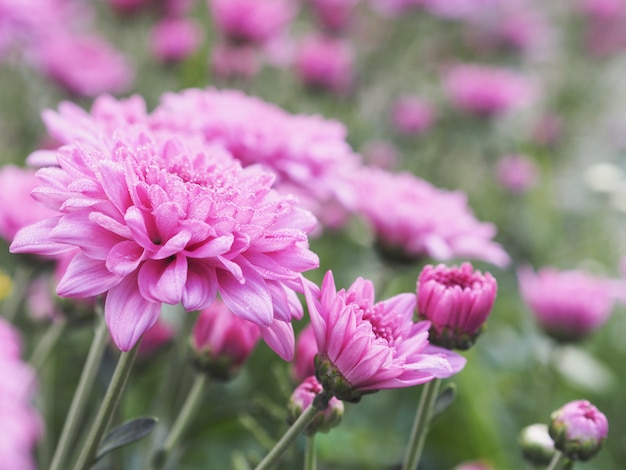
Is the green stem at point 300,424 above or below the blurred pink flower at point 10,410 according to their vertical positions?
above

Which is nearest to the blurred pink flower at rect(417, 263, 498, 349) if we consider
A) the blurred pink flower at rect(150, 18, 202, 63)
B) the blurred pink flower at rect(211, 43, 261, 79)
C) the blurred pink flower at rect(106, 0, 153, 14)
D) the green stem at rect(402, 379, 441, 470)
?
the green stem at rect(402, 379, 441, 470)

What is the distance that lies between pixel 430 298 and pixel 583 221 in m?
1.13

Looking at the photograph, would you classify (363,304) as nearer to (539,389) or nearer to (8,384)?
(8,384)

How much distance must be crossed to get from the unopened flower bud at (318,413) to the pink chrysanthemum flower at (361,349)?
0.13 feet

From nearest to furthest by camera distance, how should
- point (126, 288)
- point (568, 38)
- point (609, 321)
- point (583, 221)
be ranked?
1. point (126, 288)
2. point (609, 321)
3. point (583, 221)
4. point (568, 38)

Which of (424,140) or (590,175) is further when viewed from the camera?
(424,140)

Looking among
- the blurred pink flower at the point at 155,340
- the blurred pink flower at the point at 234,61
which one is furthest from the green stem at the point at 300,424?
the blurred pink flower at the point at 234,61

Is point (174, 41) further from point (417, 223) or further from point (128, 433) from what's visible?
point (128, 433)

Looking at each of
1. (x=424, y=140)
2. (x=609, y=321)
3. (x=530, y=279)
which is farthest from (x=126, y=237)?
(x=424, y=140)

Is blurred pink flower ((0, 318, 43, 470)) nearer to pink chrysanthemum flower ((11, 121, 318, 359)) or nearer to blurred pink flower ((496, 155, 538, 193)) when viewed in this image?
pink chrysanthemum flower ((11, 121, 318, 359))

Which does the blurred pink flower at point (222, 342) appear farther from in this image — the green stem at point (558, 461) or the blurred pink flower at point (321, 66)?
the blurred pink flower at point (321, 66)

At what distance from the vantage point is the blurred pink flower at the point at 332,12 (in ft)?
4.11

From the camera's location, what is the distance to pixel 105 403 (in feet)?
0.91

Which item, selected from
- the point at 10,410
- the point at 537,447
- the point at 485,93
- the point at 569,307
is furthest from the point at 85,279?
the point at 485,93
